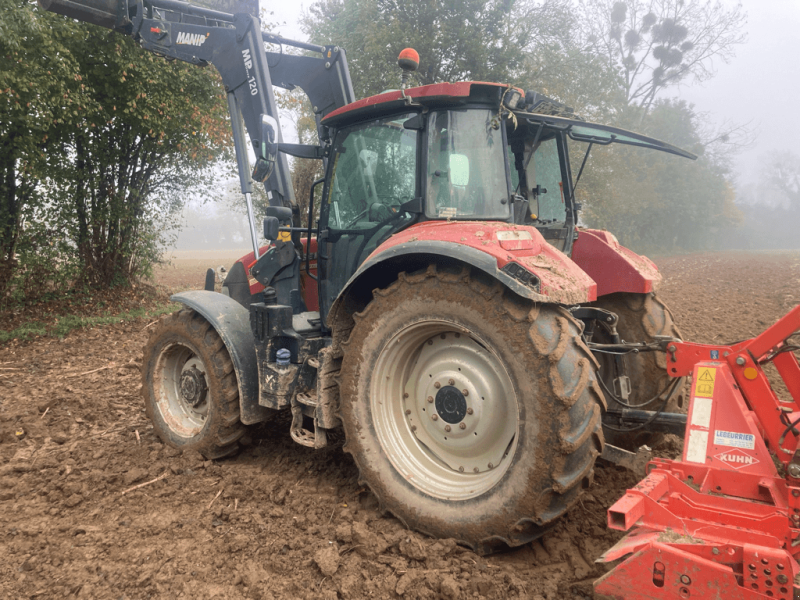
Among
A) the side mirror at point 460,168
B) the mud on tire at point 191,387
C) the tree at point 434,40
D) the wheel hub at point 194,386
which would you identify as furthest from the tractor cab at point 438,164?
the tree at point 434,40

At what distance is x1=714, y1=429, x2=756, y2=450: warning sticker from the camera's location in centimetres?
216

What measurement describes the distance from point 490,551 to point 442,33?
15.0 meters

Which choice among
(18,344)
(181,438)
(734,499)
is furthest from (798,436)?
(18,344)

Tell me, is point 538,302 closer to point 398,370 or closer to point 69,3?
point 398,370

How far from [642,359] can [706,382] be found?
54.6 inches

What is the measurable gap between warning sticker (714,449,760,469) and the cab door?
188cm

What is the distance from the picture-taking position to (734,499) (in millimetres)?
2035

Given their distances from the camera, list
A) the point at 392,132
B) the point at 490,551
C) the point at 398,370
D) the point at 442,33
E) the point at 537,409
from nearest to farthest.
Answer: the point at 537,409 → the point at 490,551 → the point at 398,370 → the point at 392,132 → the point at 442,33

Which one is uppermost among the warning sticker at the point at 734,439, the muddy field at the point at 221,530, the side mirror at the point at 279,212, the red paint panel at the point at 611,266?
the side mirror at the point at 279,212

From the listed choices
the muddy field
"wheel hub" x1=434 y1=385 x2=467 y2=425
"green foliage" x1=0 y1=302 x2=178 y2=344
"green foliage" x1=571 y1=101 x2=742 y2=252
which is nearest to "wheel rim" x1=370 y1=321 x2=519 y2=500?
"wheel hub" x1=434 y1=385 x2=467 y2=425

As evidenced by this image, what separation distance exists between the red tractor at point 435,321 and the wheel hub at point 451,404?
0.01m

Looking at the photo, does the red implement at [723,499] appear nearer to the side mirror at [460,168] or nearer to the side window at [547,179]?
the side mirror at [460,168]

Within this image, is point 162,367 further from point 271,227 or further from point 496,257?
point 496,257

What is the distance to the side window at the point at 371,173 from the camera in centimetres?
317
